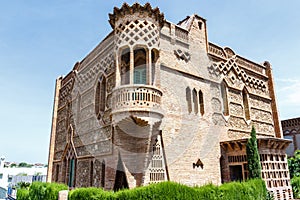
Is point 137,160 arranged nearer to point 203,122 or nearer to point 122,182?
point 122,182

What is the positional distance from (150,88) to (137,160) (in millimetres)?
3205

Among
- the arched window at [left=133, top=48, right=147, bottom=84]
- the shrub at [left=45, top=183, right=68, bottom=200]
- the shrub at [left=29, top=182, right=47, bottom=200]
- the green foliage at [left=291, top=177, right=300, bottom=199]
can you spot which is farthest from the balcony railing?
the green foliage at [left=291, top=177, right=300, bottom=199]

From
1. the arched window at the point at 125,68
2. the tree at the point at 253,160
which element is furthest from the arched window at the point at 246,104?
the arched window at the point at 125,68

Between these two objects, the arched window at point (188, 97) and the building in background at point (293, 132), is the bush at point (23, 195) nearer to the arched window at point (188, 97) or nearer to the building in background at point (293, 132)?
the arched window at point (188, 97)

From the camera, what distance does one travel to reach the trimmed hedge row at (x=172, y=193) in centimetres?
733

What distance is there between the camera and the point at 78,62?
687 inches

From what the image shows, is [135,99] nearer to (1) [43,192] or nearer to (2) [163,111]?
(2) [163,111]

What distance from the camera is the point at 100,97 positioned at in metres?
13.4

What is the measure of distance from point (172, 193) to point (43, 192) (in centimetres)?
749

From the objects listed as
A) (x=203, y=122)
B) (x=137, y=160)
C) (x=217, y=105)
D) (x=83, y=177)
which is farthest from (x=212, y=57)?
(x=83, y=177)

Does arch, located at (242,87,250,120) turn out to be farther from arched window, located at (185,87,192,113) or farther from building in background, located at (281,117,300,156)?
building in background, located at (281,117,300,156)

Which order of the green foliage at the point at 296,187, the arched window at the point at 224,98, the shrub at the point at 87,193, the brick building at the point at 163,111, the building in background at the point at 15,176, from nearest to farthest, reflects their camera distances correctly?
the shrub at the point at 87,193
the brick building at the point at 163,111
the arched window at the point at 224,98
the green foliage at the point at 296,187
the building in background at the point at 15,176

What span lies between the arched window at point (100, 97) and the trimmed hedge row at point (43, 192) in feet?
13.3

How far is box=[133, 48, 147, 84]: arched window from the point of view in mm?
11203
